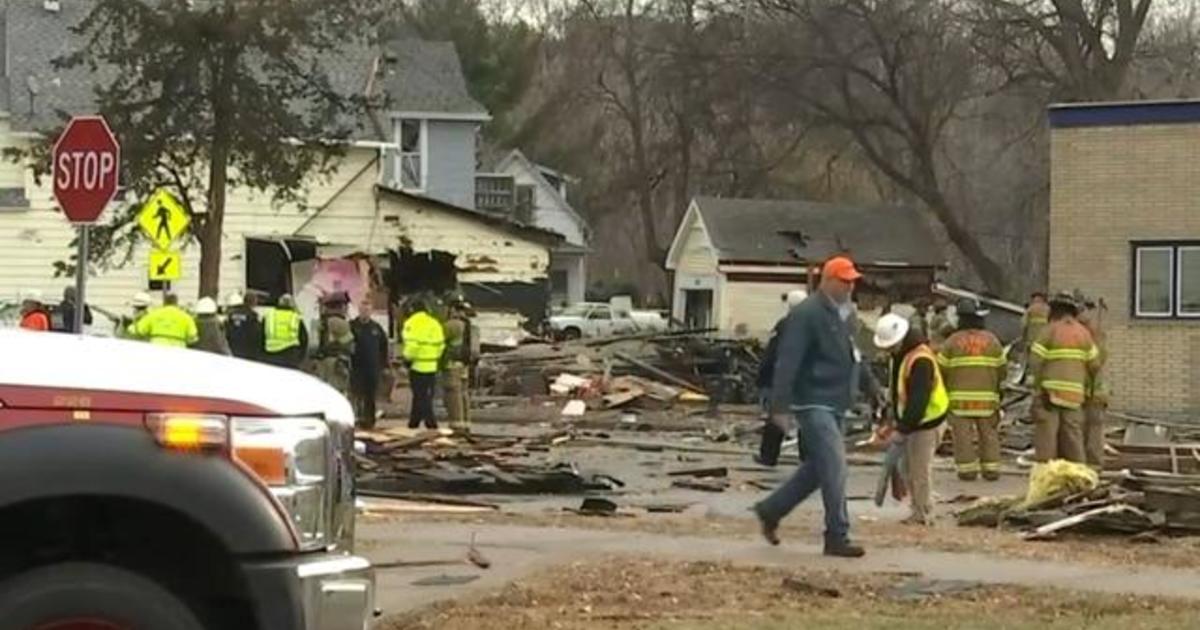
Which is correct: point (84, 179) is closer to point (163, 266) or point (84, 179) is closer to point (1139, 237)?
point (163, 266)

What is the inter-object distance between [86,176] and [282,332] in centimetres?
1014

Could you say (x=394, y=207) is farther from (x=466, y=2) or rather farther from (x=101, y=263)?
(x=466, y=2)

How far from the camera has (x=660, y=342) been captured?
37.4 m

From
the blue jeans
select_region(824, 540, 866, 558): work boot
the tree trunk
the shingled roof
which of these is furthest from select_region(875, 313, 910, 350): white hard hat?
the shingled roof

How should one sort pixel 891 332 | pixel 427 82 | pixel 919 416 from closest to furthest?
Result: pixel 919 416 < pixel 891 332 < pixel 427 82

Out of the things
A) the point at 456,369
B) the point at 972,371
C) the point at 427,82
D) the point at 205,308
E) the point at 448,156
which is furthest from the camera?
the point at 448,156

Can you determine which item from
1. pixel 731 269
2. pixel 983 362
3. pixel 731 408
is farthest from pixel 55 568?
pixel 731 269

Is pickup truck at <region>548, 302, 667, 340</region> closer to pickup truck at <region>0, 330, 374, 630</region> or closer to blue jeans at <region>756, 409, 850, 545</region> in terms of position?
blue jeans at <region>756, 409, 850, 545</region>

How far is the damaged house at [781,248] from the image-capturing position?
52031mm

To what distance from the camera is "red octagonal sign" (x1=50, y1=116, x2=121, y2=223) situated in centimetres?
1366

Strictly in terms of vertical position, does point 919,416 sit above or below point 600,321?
below

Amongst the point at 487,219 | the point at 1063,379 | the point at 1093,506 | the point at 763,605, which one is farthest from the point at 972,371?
the point at 487,219

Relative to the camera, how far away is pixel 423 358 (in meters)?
24.4

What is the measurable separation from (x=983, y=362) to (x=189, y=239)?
19.6 m
